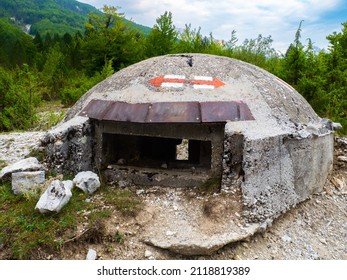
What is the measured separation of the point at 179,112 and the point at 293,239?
7.67ft

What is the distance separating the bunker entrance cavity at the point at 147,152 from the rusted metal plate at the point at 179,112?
673mm

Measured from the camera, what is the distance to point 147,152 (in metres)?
7.08

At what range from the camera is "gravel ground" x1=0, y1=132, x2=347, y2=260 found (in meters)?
3.92

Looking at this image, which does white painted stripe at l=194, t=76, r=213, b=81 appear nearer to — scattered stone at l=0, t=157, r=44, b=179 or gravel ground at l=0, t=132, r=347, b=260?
gravel ground at l=0, t=132, r=347, b=260

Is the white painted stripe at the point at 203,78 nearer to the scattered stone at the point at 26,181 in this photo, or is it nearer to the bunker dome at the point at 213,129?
the bunker dome at the point at 213,129

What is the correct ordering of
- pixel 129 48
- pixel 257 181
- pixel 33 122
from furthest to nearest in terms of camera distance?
pixel 129 48, pixel 33 122, pixel 257 181

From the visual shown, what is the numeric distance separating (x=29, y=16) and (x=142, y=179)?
13560 cm

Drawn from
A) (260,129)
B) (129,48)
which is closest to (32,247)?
(260,129)

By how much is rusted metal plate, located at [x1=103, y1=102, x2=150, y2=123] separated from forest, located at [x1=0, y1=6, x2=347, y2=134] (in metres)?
5.75

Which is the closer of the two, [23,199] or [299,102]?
[23,199]

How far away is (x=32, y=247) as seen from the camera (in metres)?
3.72

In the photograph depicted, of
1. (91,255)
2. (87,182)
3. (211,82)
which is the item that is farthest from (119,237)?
(211,82)

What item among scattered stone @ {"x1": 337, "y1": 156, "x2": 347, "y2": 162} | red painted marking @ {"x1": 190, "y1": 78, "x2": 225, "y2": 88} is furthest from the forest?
red painted marking @ {"x1": 190, "y1": 78, "x2": 225, "y2": 88}

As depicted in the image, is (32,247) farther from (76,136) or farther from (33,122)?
(33,122)
